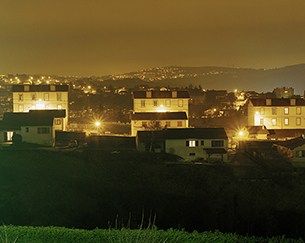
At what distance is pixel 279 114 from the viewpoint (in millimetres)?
44844

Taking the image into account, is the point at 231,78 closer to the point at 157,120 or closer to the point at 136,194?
the point at 157,120

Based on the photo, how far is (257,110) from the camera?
45.3 metres

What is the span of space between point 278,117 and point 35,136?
1255 inches

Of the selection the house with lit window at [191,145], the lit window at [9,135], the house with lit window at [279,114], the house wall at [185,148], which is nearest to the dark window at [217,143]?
the house with lit window at [191,145]

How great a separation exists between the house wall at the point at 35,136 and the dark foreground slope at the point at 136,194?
9.96 ft

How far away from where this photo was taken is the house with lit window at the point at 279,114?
147 ft

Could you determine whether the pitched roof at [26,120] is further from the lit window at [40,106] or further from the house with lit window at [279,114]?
the house with lit window at [279,114]

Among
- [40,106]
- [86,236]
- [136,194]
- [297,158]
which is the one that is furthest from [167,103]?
[86,236]

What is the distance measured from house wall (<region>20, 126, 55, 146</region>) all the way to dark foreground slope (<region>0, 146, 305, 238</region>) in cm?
304

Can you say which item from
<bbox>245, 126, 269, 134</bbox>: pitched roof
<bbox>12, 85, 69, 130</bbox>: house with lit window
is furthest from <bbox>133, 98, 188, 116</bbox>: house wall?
<bbox>12, 85, 69, 130</bbox>: house with lit window

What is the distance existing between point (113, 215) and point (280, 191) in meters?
13.7

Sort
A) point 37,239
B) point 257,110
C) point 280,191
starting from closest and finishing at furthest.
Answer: point 37,239, point 280,191, point 257,110

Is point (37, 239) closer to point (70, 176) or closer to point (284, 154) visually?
point (70, 176)

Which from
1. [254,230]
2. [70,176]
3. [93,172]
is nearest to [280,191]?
[254,230]
